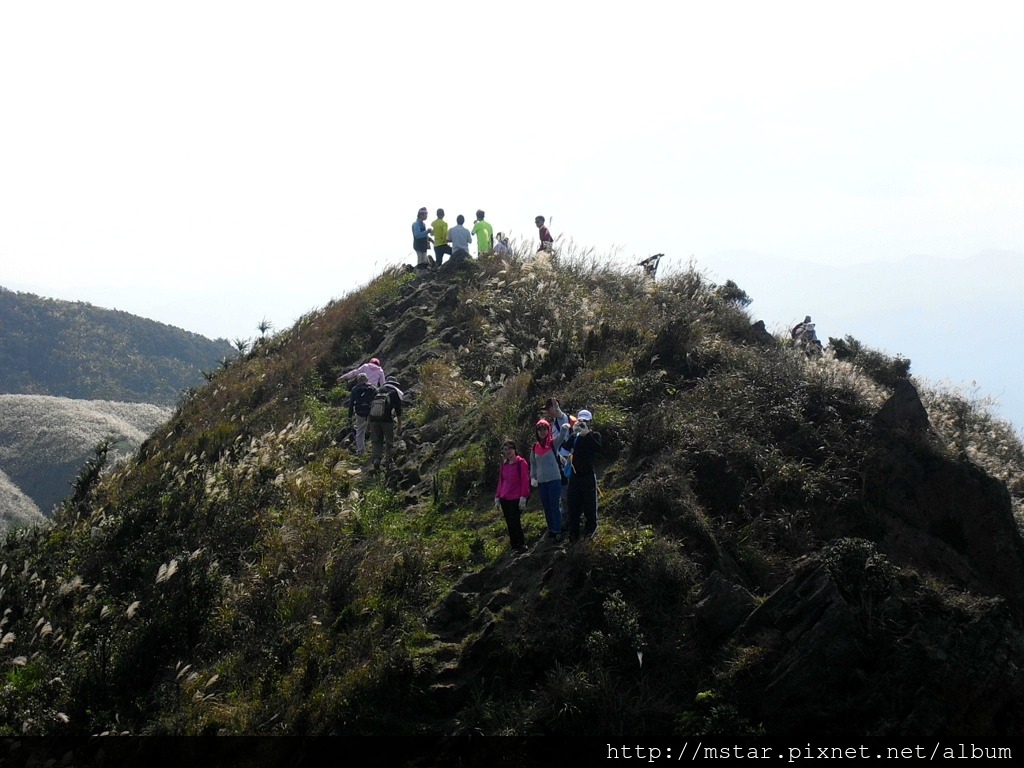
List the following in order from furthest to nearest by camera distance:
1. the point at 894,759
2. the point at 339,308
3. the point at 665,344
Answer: the point at 339,308
the point at 665,344
the point at 894,759

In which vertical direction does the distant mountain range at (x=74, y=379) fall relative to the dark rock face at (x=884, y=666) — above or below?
above

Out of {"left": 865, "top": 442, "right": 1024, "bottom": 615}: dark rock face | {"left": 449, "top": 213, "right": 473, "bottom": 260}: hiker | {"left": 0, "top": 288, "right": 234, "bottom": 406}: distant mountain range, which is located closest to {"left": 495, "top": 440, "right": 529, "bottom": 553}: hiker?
{"left": 865, "top": 442, "right": 1024, "bottom": 615}: dark rock face

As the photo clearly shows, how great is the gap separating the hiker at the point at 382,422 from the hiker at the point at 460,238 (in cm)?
969

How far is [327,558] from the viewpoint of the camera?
40.6 feet

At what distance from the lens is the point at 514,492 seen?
11266mm

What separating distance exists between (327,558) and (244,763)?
3289 mm

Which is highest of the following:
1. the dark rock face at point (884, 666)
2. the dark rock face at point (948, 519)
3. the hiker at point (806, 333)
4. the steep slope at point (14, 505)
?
the hiker at point (806, 333)

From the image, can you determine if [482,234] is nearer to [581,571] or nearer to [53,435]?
[581,571]

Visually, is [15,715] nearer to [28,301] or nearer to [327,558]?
[327,558]

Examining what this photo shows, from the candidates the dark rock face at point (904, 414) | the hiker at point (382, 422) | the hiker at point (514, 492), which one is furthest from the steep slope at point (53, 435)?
the dark rock face at point (904, 414)

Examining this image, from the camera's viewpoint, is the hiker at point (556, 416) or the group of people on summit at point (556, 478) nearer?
the group of people on summit at point (556, 478)

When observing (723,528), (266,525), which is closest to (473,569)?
(723,528)

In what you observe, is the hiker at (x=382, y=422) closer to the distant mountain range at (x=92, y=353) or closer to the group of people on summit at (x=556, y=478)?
the group of people on summit at (x=556, y=478)

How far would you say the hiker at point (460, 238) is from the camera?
84.2ft
